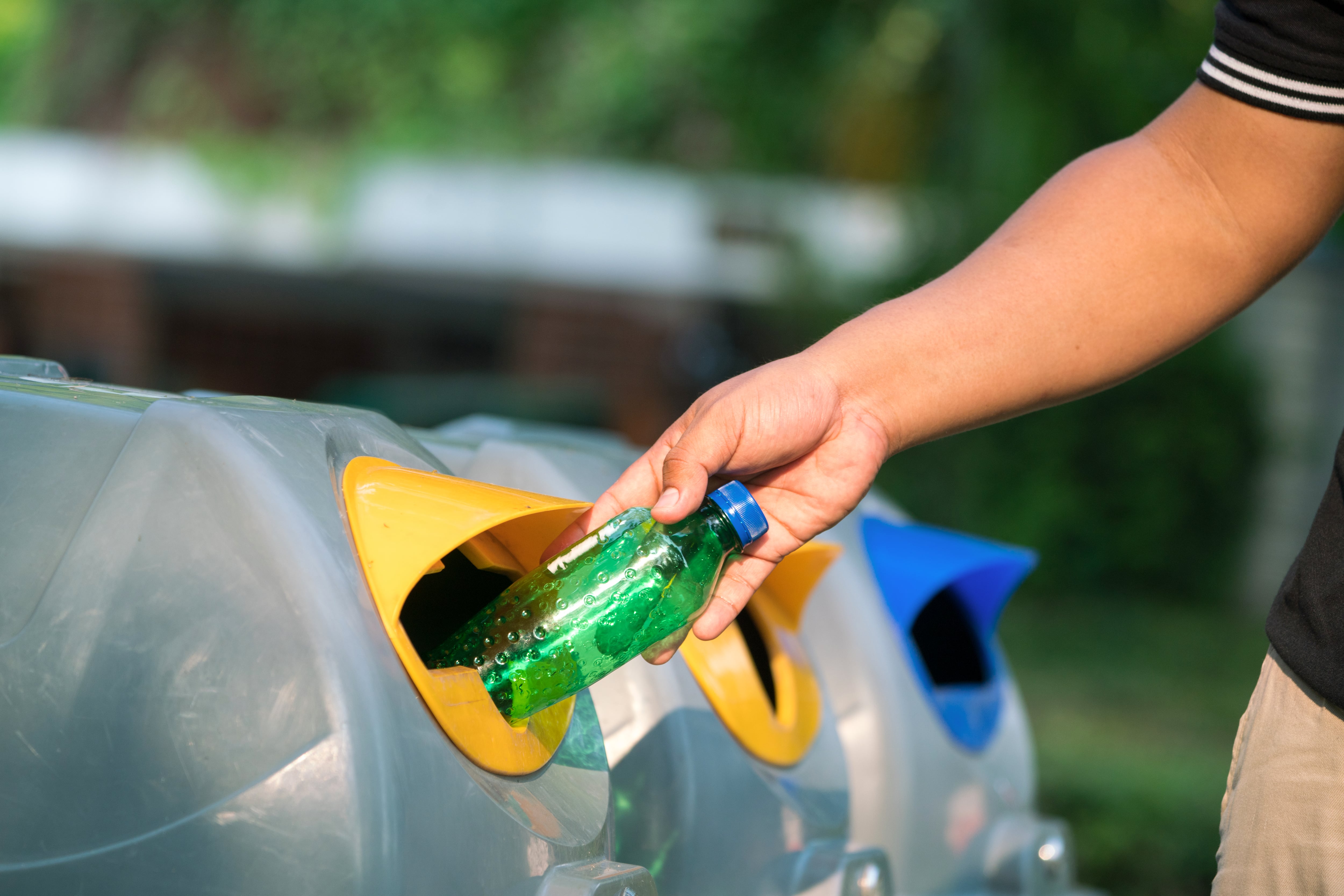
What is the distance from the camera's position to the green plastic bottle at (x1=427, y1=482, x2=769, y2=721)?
1296 millimetres

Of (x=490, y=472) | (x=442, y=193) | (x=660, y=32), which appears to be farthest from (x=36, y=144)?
(x=490, y=472)

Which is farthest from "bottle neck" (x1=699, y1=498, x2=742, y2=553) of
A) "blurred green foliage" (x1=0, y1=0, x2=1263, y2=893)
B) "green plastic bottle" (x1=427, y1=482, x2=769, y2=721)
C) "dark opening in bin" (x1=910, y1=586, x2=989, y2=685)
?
"blurred green foliage" (x1=0, y1=0, x2=1263, y2=893)

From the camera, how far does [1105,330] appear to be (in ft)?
4.68

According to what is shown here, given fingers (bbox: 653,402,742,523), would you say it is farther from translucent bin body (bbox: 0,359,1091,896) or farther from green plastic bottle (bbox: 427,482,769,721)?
translucent bin body (bbox: 0,359,1091,896)

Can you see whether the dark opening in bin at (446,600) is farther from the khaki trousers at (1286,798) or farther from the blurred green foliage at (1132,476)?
the blurred green foliage at (1132,476)

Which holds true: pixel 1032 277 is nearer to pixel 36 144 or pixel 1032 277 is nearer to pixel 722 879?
pixel 722 879

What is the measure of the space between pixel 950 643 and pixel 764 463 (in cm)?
126

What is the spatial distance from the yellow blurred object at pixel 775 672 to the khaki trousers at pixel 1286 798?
59 centimetres

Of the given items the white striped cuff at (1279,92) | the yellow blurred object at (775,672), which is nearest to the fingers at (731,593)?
the yellow blurred object at (775,672)

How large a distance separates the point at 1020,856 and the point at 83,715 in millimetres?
1651

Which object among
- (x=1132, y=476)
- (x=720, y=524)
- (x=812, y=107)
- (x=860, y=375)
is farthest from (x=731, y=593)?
(x=1132, y=476)

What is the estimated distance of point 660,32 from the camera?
1170 cm

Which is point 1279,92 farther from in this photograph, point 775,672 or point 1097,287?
point 775,672

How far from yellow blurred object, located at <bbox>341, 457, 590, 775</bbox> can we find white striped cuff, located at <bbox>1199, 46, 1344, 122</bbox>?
846mm
